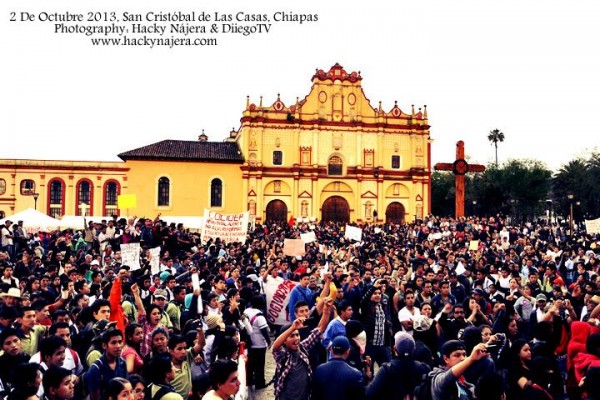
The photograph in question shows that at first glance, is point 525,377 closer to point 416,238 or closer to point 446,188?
point 416,238

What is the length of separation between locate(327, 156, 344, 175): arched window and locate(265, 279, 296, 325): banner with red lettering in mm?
41690

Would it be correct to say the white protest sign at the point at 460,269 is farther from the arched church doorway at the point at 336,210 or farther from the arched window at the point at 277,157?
the arched window at the point at 277,157

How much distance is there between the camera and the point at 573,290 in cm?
1063

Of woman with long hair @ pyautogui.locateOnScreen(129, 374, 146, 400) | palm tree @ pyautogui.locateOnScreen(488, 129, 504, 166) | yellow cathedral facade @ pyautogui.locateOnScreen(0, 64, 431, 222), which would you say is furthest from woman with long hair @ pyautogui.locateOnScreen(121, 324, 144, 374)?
palm tree @ pyautogui.locateOnScreen(488, 129, 504, 166)

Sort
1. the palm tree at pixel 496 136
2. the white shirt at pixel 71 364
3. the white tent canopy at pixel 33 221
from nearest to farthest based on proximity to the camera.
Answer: the white shirt at pixel 71 364
the white tent canopy at pixel 33 221
the palm tree at pixel 496 136

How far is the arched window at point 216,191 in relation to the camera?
52781 millimetres

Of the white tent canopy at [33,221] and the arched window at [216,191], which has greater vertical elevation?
the arched window at [216,191]

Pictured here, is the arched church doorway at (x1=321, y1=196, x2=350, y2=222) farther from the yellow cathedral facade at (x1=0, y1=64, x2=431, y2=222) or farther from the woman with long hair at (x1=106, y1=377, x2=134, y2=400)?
the woman with long hair at (x1=106, y1=377, x2=134, y2=400)

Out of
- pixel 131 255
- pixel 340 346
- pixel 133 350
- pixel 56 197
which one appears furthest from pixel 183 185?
pixel 340 346

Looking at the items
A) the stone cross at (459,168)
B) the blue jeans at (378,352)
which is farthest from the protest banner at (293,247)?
the stone cross at (459,168)

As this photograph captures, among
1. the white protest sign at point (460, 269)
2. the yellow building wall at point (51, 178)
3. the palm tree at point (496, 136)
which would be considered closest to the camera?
the white protest sign at point (460, 269)

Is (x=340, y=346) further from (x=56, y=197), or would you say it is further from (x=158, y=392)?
(x=56, y=197)

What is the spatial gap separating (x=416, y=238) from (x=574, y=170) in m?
35.4

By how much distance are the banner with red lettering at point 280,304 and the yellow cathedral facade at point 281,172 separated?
40.2 m
